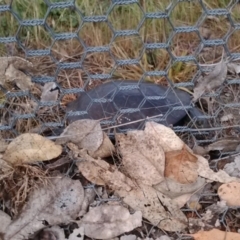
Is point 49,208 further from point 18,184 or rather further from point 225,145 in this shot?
point 225,145

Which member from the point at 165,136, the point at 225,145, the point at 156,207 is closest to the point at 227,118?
the point at 225,145

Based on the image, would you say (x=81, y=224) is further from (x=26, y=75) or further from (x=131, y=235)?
(x=26, y=75)

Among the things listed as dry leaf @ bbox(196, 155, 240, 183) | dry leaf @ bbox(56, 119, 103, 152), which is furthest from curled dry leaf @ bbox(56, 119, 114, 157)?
dry leaf @ bbox(196, 155, 240, 183)

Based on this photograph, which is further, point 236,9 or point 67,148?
point 236,9

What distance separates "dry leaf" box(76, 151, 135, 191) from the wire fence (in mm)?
114

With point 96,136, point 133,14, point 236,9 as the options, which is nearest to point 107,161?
point 96,136

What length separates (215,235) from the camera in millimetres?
1302

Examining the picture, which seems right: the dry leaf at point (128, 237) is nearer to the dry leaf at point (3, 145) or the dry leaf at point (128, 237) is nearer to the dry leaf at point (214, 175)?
the dry leaf at point (214, 175)

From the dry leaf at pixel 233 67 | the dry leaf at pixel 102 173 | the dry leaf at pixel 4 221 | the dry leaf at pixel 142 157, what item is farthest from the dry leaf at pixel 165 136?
the dry leaf at pixel 4 221

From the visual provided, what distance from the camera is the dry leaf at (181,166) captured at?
1356 mm

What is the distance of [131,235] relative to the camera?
1313 millimetres

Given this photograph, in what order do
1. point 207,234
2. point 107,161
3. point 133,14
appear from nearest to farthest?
point 207,234, point 107,161, point 133,14

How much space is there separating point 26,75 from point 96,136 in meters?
0.22

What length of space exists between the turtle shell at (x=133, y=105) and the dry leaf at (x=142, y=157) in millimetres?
51
